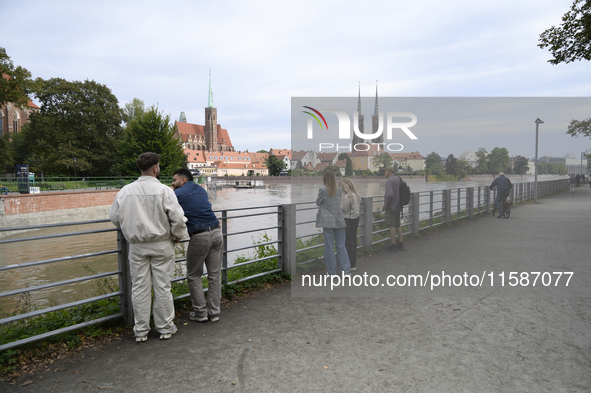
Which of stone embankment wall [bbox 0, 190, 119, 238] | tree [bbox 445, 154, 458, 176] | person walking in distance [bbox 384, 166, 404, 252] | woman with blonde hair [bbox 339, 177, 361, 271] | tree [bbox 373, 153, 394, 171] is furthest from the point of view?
stone embankment wall [bbox 0, 190, 119, 238]

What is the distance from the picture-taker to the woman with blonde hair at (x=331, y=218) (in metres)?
6.66

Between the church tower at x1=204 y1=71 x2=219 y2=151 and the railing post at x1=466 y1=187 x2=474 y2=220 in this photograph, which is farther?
the church tower at x1=204 y1=71 x2=219 y2=151

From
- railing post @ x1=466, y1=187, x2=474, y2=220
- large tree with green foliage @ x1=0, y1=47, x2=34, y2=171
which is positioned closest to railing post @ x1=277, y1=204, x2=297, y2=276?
railing post @ x1=466, y1=187, x2=474, y2=220

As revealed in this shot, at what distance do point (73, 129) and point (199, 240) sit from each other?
5301cm

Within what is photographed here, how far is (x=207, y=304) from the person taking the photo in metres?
4.95

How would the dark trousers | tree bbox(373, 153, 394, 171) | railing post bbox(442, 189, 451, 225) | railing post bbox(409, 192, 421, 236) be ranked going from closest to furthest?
the dark trousers < tree bbox(373, 153, 394, 171) < railing post bbox(409, 192, 421, 236) < railing post bbox(442, 189, 451, 225)

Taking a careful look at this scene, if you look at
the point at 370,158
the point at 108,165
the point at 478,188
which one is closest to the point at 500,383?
the point at 370,158

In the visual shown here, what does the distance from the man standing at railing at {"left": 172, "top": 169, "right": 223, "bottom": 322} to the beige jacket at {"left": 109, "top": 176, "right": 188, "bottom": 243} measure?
42 cm

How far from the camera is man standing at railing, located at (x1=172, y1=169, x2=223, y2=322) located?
4.61m

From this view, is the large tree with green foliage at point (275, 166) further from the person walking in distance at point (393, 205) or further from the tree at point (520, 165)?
the person walking in distance at point (393, 205)

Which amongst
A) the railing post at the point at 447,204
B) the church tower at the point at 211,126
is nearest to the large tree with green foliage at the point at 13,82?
the railing post at the point at 447,204

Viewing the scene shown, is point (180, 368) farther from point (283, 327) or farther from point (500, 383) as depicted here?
point (500, 383)

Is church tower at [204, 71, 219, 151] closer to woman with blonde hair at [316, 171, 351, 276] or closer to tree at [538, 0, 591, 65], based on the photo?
tree at [538, 0, 591, 65]

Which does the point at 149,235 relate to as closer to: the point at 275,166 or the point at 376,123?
the point at 376,123
